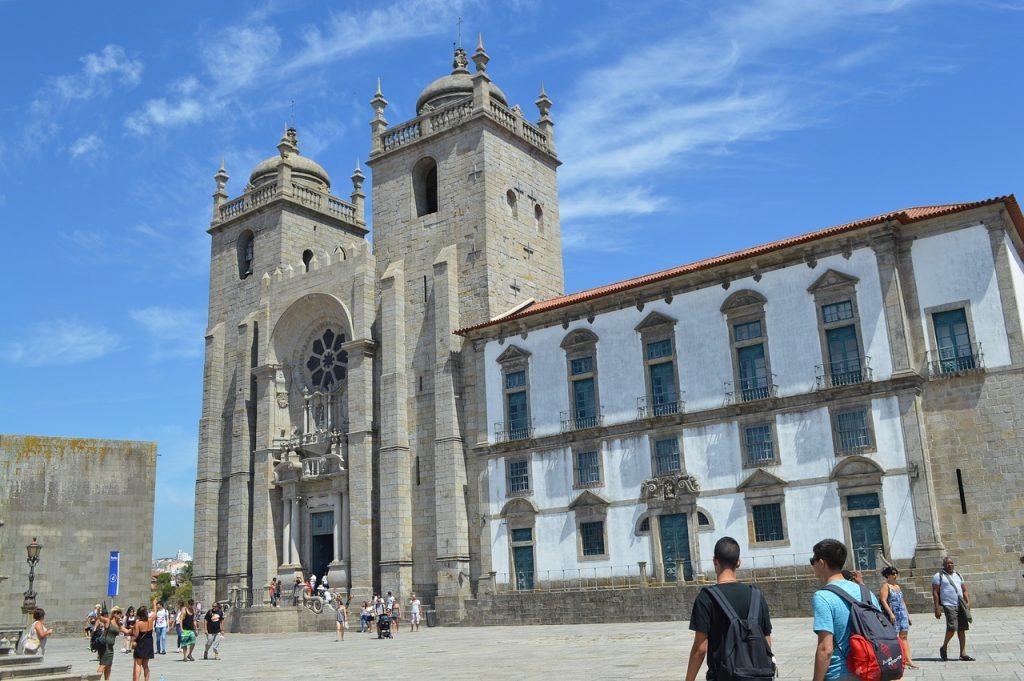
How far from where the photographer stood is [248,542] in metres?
39.5

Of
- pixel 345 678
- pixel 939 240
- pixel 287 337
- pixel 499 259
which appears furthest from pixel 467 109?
pixel 345 678

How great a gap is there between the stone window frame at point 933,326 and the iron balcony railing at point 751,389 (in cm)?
425

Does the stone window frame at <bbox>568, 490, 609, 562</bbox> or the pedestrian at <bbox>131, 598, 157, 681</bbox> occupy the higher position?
the stone window frame at <bbox>568, 490, 609, 562</bbox>

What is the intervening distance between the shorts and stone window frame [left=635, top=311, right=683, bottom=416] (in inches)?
620

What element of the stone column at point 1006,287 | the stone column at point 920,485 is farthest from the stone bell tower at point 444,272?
the stone column at point 1006,287

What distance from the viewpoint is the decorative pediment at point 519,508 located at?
3091cm

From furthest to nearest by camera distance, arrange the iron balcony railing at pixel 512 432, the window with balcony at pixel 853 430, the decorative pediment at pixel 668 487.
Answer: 1. the iron balcony railing at pixel 512 432
2. the decorative pediment at pixel 668 487
3. the window with balcony at pixel 853 430

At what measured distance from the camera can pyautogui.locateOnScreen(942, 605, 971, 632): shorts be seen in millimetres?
12859

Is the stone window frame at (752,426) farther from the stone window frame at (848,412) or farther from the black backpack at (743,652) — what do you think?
the black backpack at (743,652)

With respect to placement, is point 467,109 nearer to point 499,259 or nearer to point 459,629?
point 499,259

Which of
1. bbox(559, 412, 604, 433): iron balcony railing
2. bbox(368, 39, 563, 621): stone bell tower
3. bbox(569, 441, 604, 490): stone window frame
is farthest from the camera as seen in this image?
bbox(368, 39, 563, 621): stone bell tower

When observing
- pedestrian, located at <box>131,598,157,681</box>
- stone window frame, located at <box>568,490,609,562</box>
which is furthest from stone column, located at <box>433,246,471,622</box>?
pedestrian, located at <box>131,598,157,681</box>

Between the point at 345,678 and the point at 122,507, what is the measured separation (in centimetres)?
2682

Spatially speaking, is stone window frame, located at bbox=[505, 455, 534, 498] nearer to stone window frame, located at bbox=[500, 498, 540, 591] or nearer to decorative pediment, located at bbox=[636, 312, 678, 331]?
stone window frame, located at bbox=[500, 498, 540, 591]
